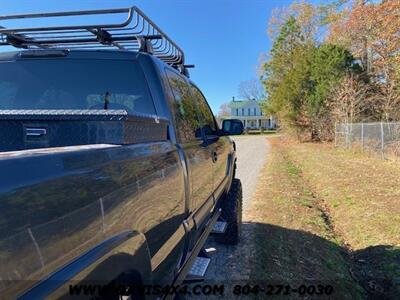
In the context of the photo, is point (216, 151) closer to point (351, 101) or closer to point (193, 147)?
point (193, 147)

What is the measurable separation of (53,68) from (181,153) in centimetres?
119

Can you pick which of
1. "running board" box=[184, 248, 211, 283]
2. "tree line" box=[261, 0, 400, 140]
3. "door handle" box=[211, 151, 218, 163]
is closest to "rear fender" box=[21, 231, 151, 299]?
"running board" box=[184, 248, 211, 283]

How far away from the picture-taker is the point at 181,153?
2363 mm

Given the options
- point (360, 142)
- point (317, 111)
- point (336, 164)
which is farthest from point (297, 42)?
point (336, 164)

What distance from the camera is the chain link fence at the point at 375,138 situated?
1338 centimetres

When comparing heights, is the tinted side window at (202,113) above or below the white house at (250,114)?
below

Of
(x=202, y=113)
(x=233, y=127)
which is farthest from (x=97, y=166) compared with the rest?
(x=233, y=127)

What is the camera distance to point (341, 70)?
78.8ft

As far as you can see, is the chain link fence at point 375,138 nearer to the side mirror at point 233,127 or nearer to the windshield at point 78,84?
the side mirror at point 233,127

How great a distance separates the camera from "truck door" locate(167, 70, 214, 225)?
2582 millimetres

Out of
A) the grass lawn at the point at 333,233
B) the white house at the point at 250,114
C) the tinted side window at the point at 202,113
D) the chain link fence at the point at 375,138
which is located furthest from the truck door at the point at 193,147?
the white house at the point at 250,114

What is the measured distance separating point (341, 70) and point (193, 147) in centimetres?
2403

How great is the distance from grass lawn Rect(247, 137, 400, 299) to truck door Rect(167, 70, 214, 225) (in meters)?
1.64

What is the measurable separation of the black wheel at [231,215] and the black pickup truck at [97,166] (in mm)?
995
